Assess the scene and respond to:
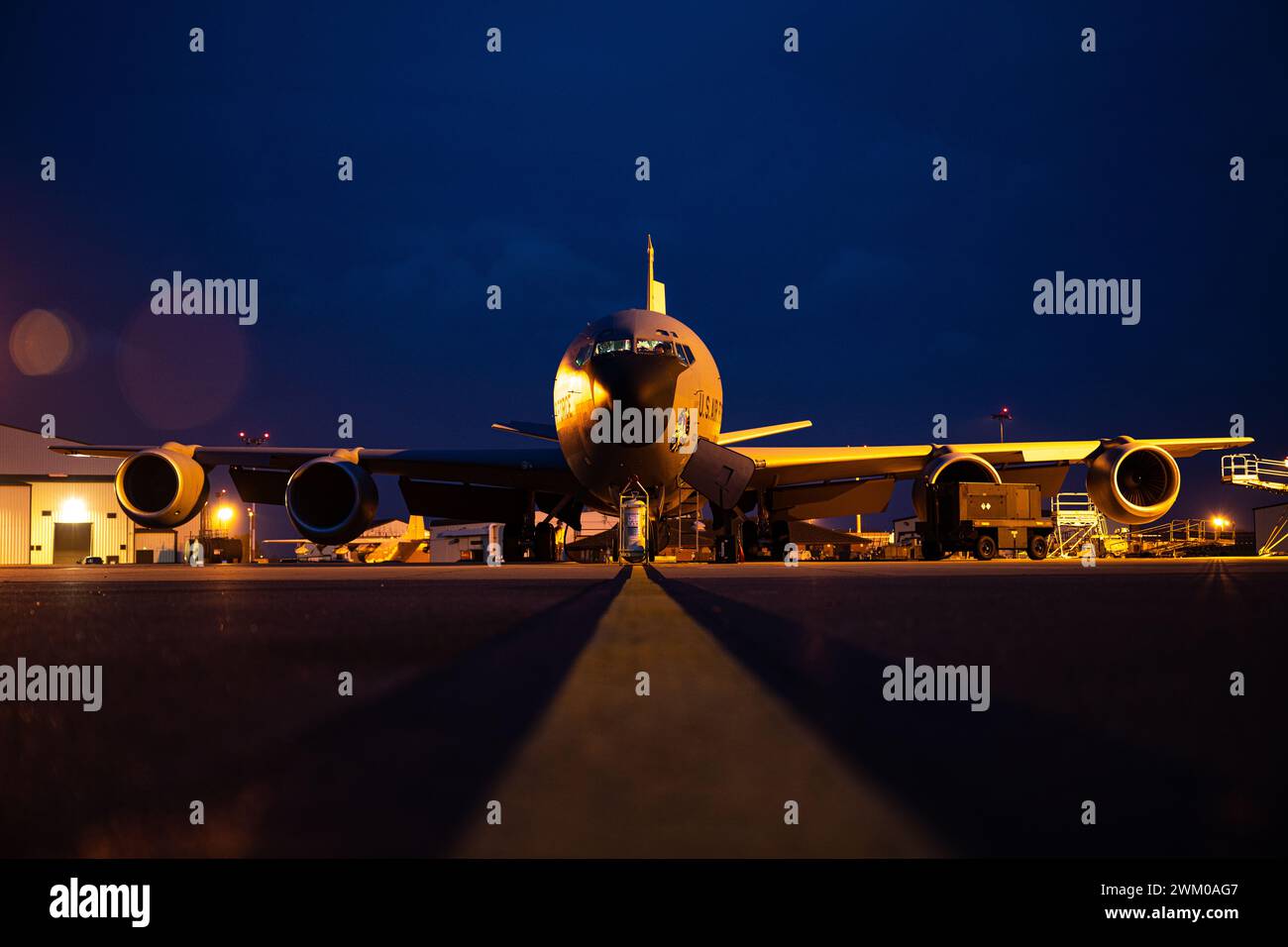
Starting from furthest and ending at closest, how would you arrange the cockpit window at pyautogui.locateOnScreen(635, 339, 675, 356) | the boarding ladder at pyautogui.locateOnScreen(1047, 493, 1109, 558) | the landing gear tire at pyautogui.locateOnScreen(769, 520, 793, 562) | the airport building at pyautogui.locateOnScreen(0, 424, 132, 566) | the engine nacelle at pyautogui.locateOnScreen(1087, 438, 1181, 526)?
the airport building at pyautogui.locateOnScreen(0, 424, 132, 566) < the boarding ladder at pyautogui.locateOnScreen(1047, 493, 1109, 558) < the landing gear tire at pyautogui.locateOnScreen(769, 520, 793, 562) < the engine nacelle at pyautogui.locateOnScreen(1087, 438, 1181, 526) < the cockpit window at pyautogui.locateOnScreen(635, 339, 675, 356)

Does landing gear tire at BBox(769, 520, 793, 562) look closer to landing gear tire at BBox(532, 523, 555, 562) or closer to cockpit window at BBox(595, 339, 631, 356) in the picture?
landing gear tire at BBox(532, 523, 555, 562)

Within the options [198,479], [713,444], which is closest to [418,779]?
[713,444]

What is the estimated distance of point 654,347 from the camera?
619 inches

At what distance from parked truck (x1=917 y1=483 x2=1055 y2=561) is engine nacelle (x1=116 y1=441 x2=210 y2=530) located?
16.7m

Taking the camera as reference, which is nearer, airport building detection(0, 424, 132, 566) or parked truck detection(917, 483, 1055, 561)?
parked truck detection(917, 483, 1055, 561)

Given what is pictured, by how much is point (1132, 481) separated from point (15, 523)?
52.9 metres

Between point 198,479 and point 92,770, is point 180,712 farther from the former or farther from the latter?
point 198,479

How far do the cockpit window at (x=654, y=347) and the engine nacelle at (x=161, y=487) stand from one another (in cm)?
1014

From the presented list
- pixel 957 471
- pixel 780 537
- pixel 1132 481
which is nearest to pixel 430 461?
pixel 780 537

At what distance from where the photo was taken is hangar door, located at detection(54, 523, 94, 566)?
4644cm
